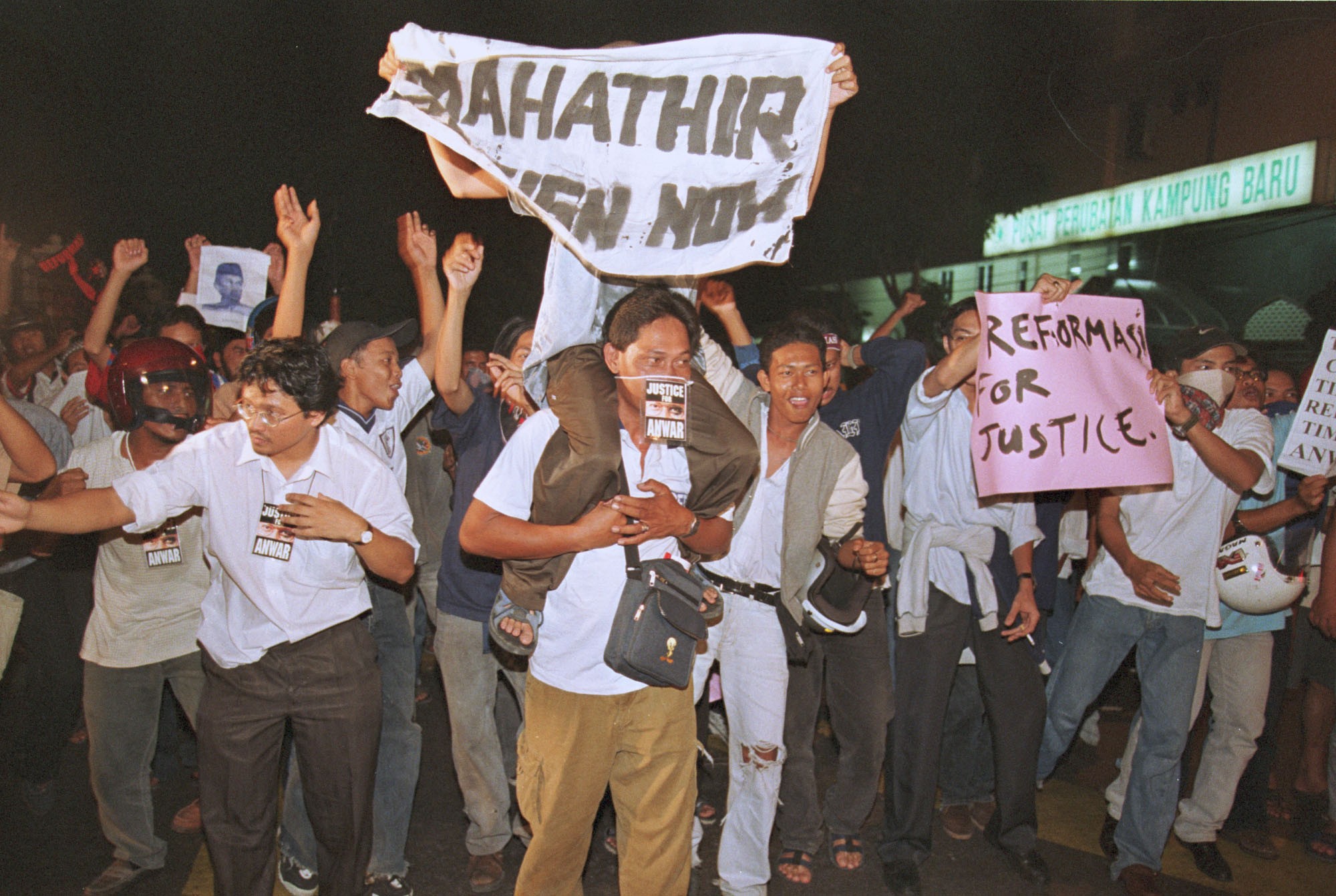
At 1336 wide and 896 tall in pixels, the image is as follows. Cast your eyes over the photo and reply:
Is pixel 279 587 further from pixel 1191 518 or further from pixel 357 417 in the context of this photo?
pixel 1191 518

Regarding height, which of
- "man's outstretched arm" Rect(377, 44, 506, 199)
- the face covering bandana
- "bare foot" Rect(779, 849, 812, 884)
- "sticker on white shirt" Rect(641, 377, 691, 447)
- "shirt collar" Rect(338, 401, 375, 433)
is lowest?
"bare foot" Rect(779, 849, 812, 884)

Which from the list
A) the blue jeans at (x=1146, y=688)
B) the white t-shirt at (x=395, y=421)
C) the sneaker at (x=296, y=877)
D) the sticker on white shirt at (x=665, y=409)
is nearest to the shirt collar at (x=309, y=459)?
the white t-shirt at (x=395, y=421)

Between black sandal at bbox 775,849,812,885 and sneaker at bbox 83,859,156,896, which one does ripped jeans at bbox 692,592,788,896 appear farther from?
sneaker at bbox 83,859,156,896

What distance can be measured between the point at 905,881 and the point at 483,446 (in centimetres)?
282

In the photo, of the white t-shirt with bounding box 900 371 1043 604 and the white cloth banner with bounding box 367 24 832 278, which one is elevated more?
the white cloth banner with bounding box 367 24 832 278

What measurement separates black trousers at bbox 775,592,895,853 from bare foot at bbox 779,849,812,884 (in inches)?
1.3

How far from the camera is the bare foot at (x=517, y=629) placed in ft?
10.7

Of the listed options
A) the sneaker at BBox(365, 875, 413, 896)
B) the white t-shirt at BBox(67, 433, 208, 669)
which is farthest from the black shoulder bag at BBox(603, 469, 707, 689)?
the white t-shirt at BBox(67, 433, 208, 669)

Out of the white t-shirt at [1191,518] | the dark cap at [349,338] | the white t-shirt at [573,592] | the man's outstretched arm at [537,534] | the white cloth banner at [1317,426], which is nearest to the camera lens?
the man's outstretched arm at [537,534]

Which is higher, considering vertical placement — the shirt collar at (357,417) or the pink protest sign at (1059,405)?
the pink protest sign at (1059,405)

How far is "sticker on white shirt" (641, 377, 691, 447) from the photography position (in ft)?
10.2

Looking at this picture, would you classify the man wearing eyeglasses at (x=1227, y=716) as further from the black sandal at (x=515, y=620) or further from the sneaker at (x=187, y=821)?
the sneaker at (x=187, y=821)

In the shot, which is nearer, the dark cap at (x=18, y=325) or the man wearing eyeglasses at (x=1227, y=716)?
the man wearing eyeglasses at (x=1227, y=716)

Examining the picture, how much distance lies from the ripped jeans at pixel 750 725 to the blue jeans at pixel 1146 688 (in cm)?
Result: 164
